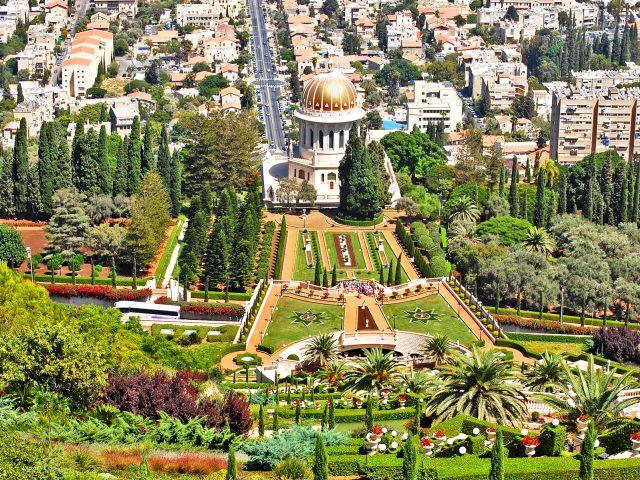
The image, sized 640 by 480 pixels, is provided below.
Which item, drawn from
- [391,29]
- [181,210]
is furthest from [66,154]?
[391,29]

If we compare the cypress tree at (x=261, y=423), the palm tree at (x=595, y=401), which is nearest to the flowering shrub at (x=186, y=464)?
the cypress tree at (x=261, y=423)

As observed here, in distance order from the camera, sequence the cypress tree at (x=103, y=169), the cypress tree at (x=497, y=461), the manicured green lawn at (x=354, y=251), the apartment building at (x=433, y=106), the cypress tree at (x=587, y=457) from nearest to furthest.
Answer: the cypress tree at (x=497, y=461)
the cypress tree at (x=587, y=457)
the manicured green lawn at (x=354, y=251)
the cypress tree at (x=103, y=169)
the apartment building at (x=433, y=106)

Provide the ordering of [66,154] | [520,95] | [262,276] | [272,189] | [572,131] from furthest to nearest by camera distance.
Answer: [520,95] < [572,131] < [272,189] < [66,154] < [262,276]

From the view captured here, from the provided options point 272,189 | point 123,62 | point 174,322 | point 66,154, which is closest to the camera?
point 174,322

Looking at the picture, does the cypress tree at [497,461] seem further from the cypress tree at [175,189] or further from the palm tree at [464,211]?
the cypress tree at [175,189]

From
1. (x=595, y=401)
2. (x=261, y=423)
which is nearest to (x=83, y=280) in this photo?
(x=261, y=423)

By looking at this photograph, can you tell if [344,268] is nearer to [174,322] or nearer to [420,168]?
[174,322]

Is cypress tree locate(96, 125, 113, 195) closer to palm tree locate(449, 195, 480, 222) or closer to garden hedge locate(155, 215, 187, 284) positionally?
garden hedge locate(155, 215, 187, 284)
